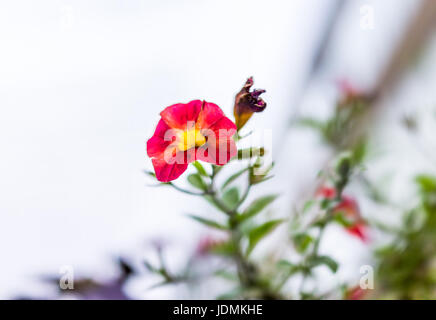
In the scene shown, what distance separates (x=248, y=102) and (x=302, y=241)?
20cm

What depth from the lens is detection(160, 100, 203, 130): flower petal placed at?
0.34m

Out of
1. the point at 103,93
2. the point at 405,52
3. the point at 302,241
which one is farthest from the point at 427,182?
the point at 103,93

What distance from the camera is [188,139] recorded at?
0.36 meters

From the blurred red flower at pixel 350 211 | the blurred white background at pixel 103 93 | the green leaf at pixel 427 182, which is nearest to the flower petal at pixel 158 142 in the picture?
the blurred red flower at pixel 350 211

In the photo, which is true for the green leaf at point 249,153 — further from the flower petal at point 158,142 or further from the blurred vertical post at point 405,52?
the blurred vertical post at point 405,52

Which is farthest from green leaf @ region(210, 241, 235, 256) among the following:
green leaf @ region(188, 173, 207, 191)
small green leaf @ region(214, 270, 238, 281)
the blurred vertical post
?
Answer: the blurred vertical post

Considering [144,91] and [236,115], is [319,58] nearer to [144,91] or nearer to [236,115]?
[144,91]

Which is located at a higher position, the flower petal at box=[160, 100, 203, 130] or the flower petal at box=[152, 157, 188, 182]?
the flower petal at box=[160, 100, 203, 130]

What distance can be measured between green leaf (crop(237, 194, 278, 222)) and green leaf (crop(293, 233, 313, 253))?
0.21 feet

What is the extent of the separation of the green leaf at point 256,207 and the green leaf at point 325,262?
79 millimetres

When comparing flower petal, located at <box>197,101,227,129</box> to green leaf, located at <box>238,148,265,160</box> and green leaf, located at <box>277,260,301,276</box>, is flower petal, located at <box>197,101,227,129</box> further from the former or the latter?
green leaf, located at <box>277,260,301,276</box>

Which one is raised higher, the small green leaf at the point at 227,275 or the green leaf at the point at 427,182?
the green leaf at the point at 427,182

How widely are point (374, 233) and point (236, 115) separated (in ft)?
1.37

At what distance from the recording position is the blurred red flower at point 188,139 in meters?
0.34
